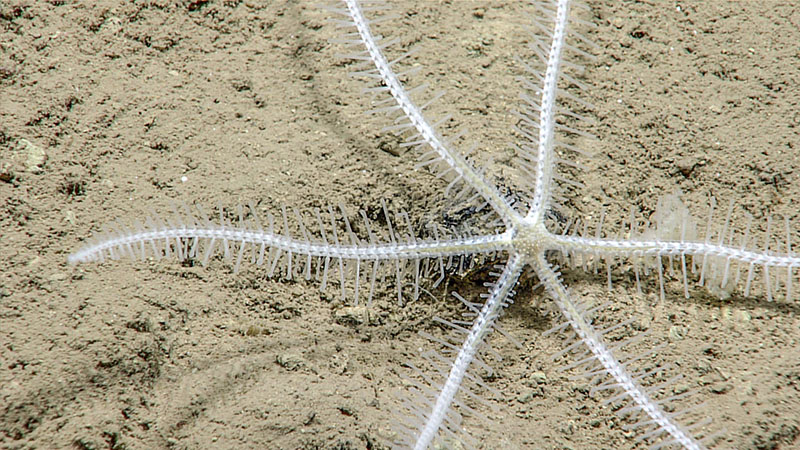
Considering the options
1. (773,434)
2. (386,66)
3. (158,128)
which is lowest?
(773,434)

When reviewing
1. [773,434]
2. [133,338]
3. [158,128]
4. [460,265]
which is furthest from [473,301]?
[158,128]

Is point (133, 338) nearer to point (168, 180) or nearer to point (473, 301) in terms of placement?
point (168, 180)

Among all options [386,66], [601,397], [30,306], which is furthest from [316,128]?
[601,397]

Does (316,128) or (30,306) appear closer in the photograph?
(30,306)

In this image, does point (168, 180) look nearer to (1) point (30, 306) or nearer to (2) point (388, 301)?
(1) point (30, 306)

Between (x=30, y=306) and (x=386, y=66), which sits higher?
(x=386, y=66)

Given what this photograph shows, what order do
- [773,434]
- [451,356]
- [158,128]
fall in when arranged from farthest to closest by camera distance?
[158,128] < [451,356] < [773,434]

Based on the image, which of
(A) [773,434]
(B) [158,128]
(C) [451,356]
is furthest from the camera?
(B) [158,128]
